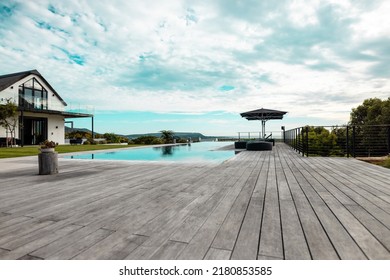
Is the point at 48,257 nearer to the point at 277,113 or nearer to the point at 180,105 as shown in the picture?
the point at 277,113

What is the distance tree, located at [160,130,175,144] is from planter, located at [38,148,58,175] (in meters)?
16.9

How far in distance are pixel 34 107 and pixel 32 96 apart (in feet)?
2.73

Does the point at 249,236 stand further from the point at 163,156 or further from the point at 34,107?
the point at 34,107

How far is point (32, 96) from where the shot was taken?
16.0 metres

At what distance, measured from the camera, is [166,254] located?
1.33 m

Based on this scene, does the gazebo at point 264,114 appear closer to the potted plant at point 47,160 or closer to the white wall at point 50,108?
the potted plant at point 47,160

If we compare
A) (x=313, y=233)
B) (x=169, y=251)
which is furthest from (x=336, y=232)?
(x=169, y=251)

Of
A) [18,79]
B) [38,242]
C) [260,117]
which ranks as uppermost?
[18,79]

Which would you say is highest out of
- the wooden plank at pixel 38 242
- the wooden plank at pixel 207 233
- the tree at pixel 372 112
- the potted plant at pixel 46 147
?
the tree at pixel 372 112

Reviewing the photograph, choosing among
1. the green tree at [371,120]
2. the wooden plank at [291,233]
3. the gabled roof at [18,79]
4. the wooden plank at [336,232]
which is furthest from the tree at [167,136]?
the wooden plank at [336,232]

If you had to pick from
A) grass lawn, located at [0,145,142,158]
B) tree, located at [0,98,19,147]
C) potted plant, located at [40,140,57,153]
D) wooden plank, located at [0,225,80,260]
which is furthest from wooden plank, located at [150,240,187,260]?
tree, located at [0,98,19,147]

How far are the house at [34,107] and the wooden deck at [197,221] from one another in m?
15.7

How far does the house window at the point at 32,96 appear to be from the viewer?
15430mm
